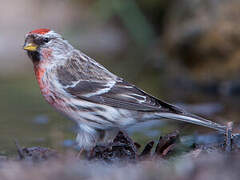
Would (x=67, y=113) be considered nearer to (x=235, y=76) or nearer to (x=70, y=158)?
(x=70, y=158)

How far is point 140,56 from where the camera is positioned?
10242 mm

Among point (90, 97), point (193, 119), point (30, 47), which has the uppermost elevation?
point (30, 47)

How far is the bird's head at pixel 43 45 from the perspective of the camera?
16.2 ft

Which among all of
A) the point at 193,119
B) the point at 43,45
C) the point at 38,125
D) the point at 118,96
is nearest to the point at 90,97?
the point at 118,96

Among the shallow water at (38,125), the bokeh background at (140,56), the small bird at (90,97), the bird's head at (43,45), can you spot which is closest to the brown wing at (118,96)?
the small bird at (90,97)

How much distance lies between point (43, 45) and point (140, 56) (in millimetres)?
5339

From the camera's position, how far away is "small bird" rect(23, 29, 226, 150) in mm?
4660

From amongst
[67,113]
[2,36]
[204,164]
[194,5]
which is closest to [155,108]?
[67,113]

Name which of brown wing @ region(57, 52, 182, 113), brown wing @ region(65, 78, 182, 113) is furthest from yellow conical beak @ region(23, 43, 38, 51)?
brown wing @ region(65, 78, 182, 113)

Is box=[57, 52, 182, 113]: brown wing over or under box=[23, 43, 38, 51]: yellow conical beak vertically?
under

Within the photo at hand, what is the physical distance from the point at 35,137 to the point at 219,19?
3.99 metres

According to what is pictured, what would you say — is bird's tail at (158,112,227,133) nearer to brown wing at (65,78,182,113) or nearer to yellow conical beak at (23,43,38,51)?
brown wing at (65,78,182,113)

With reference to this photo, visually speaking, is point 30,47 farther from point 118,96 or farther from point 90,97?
point 118,96

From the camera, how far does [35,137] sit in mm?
5922
